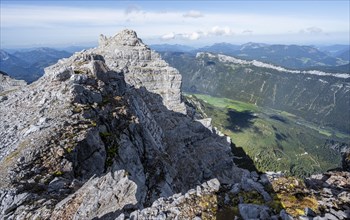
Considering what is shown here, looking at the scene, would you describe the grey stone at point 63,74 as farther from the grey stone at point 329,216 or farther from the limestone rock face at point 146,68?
the limestone rock face at point 146,68

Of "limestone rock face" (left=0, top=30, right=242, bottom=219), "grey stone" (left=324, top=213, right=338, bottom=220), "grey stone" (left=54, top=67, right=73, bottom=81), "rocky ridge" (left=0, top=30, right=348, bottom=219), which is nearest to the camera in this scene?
"grey stone" (left=324, top=213, right=338, bottom=220)

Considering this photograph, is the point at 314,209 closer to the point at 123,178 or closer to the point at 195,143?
the point at 123,178

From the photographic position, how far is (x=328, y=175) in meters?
31.8

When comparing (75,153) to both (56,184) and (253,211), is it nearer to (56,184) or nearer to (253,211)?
(56,184)

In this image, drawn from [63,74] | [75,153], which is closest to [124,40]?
[63,74]

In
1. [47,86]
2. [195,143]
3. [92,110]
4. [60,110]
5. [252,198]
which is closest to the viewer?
[252,198]

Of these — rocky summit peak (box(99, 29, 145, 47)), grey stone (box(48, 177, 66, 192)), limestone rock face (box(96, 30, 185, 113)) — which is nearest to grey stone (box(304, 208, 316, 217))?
grey stone (box(48, 177, 66, 192))

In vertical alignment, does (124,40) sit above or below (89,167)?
above

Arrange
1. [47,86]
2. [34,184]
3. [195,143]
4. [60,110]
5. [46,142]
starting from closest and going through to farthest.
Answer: [34,184] < [46,142] < [60,110] < [47,86] < [195,143]

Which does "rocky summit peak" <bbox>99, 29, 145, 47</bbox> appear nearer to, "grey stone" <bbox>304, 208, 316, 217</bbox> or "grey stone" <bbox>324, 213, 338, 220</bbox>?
"grey stone" <bbox>304, 208, 316, 217</bbox>

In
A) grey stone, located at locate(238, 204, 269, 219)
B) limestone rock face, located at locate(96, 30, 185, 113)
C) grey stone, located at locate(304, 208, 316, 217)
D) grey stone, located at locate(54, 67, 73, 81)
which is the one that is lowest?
limestone rock face, located at locate(96, 30, 185, 113)

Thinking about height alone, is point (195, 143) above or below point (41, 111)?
below

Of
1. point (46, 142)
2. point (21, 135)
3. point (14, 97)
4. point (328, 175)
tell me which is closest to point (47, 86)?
point (14, 97)

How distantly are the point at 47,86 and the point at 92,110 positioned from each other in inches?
357
